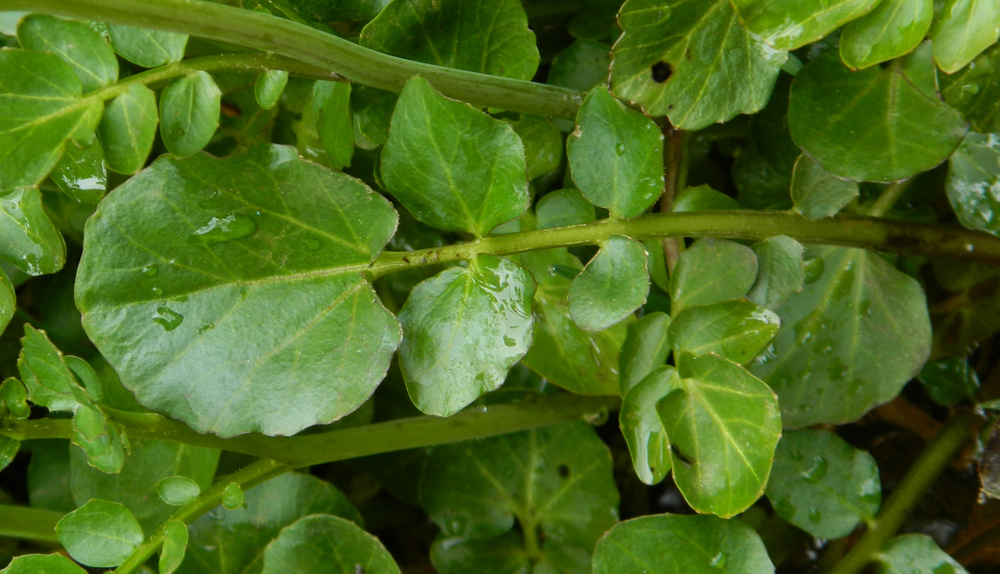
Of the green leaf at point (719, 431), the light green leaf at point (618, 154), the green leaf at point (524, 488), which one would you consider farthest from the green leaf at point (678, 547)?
the light green leaf at point (618, 154)

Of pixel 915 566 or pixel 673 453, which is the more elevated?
pixel 673 453

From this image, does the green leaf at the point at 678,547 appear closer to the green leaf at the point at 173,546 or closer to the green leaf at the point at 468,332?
the green leaf at the point at 468,332

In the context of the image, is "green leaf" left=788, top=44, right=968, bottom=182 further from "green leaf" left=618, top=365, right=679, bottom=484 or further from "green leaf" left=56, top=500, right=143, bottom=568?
"green leaf" left=56, top=500, right=143, bottom=568

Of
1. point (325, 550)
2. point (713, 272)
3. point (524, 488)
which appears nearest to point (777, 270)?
Answer: point (713, 272)

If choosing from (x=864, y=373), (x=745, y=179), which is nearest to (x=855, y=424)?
(x=864, y=373)

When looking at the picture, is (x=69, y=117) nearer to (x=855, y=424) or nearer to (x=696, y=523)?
(x=696, y=523)

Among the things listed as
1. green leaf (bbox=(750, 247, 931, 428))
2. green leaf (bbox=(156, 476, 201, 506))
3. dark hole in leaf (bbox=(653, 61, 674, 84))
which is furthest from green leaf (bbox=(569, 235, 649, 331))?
green leaf (bbox=(156, 476, 201, 506))
